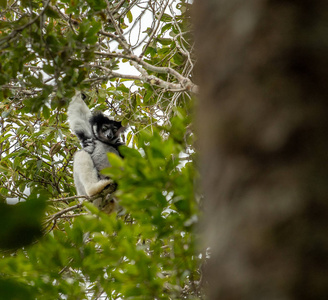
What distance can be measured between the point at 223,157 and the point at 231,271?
13 centimetres

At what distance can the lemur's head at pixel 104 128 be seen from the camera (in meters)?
5.96

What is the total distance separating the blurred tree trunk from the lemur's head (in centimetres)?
544

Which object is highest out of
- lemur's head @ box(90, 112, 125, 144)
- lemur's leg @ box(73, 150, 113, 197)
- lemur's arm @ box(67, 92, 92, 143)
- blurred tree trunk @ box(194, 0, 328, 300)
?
lemur's head @ box(90, 112, 125, 144)

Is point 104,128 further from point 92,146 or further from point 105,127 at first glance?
point 92,146

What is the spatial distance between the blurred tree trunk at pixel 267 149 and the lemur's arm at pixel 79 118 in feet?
16.1

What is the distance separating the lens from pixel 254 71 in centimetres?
53

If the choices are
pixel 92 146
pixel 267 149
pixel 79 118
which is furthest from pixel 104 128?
pixel 267 149

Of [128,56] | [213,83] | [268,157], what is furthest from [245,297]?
[128,56]

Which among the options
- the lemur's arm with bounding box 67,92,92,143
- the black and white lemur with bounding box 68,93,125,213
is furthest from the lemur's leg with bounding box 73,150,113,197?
the lemur's arm with bounding box 67,92,92,143

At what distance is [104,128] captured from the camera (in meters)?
6.02

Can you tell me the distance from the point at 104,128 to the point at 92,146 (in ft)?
Result: 1.17

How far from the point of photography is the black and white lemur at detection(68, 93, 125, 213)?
511 centimetres

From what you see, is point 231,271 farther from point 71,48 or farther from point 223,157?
point 71,48

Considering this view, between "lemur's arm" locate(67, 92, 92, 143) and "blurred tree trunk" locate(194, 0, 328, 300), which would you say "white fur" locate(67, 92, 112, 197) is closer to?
"lemur's arm" locate(67, 92, 92, 143)
